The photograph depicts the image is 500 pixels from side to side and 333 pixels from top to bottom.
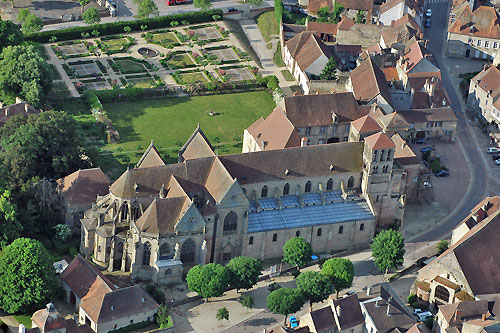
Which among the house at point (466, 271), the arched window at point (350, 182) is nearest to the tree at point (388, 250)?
the house at point (466, 271)

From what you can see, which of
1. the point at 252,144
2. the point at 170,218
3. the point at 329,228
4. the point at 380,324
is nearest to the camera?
the point at 380,324

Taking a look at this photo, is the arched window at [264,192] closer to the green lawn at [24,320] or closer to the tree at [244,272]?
the tree at [244,272]

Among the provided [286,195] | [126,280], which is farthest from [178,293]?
[286,195]

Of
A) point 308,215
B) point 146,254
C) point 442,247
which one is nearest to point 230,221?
point 146,254

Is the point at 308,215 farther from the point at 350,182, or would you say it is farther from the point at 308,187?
the point at 350,182

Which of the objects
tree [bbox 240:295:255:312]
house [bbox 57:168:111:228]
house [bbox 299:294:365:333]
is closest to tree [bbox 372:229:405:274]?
house [bbox 299:294:365:333]

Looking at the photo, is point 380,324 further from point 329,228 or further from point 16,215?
point 16,215
